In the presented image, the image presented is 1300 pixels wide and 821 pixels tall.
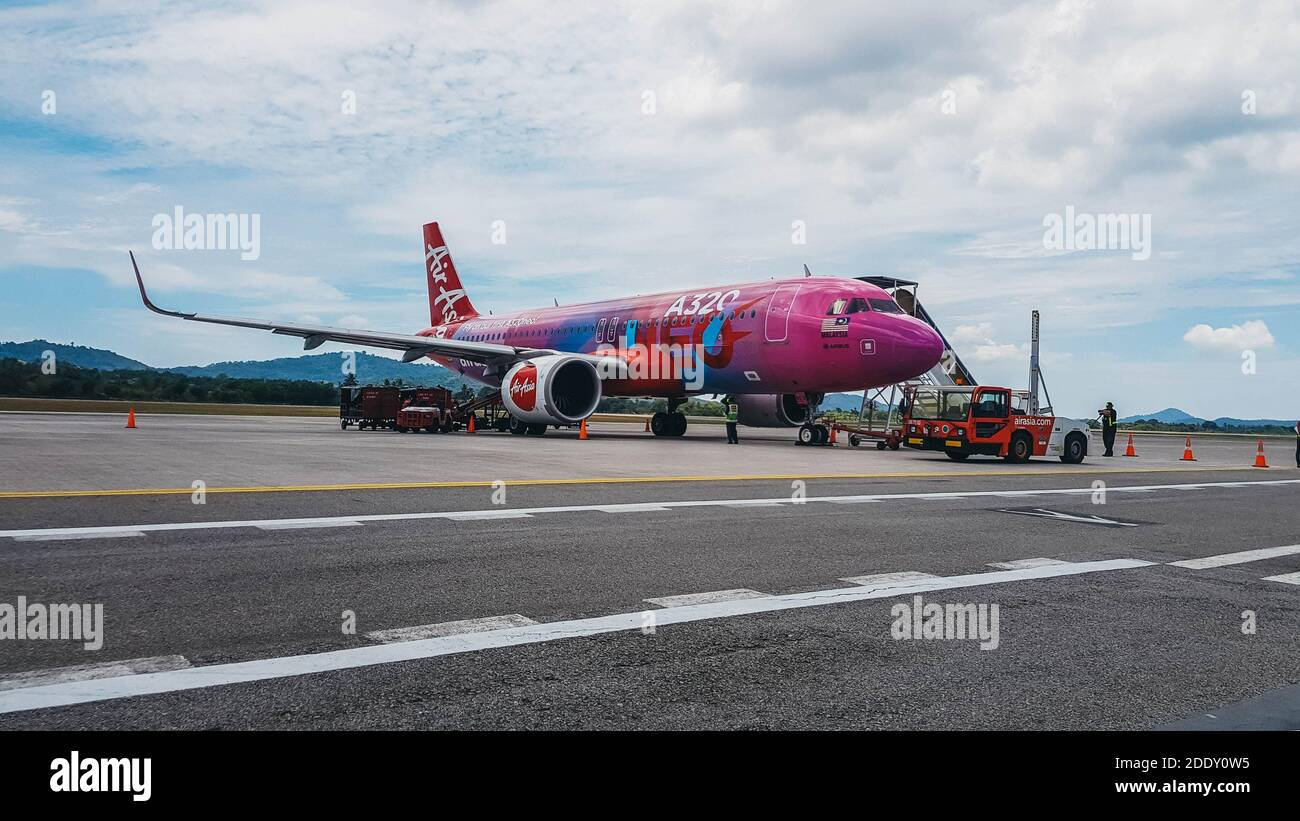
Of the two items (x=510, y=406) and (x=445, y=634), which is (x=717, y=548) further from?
(x=510, y=406)

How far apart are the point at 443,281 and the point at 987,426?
28466 millimetres

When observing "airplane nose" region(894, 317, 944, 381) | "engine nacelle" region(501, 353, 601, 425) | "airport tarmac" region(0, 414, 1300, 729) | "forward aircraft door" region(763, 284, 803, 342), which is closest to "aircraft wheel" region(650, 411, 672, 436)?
"engine nacelle" region(501, 353, 601, 425)

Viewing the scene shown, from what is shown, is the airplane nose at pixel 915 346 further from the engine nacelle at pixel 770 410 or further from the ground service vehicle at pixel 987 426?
the engine nacelle at pixel 770 410

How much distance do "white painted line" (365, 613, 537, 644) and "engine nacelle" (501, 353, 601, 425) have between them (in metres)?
22.7

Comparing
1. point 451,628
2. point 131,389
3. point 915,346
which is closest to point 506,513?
point 451,628

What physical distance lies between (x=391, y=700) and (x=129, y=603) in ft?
8.41

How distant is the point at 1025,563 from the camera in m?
7.80

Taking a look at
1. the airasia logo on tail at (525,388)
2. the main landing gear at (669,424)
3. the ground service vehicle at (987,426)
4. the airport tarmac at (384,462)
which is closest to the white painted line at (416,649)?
the airport tarmac at (384,462)

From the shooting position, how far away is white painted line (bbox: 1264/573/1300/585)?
24.2 feet

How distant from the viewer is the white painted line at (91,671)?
13.2 feet

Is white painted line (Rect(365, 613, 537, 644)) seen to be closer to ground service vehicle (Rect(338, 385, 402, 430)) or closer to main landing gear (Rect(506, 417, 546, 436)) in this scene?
main landing gear (Rect(506, 417, 546, 436))

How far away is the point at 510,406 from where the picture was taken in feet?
94.8

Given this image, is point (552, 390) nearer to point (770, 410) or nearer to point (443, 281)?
point (770, 410)

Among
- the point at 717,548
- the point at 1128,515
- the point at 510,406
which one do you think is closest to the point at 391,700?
the point at 717,548
